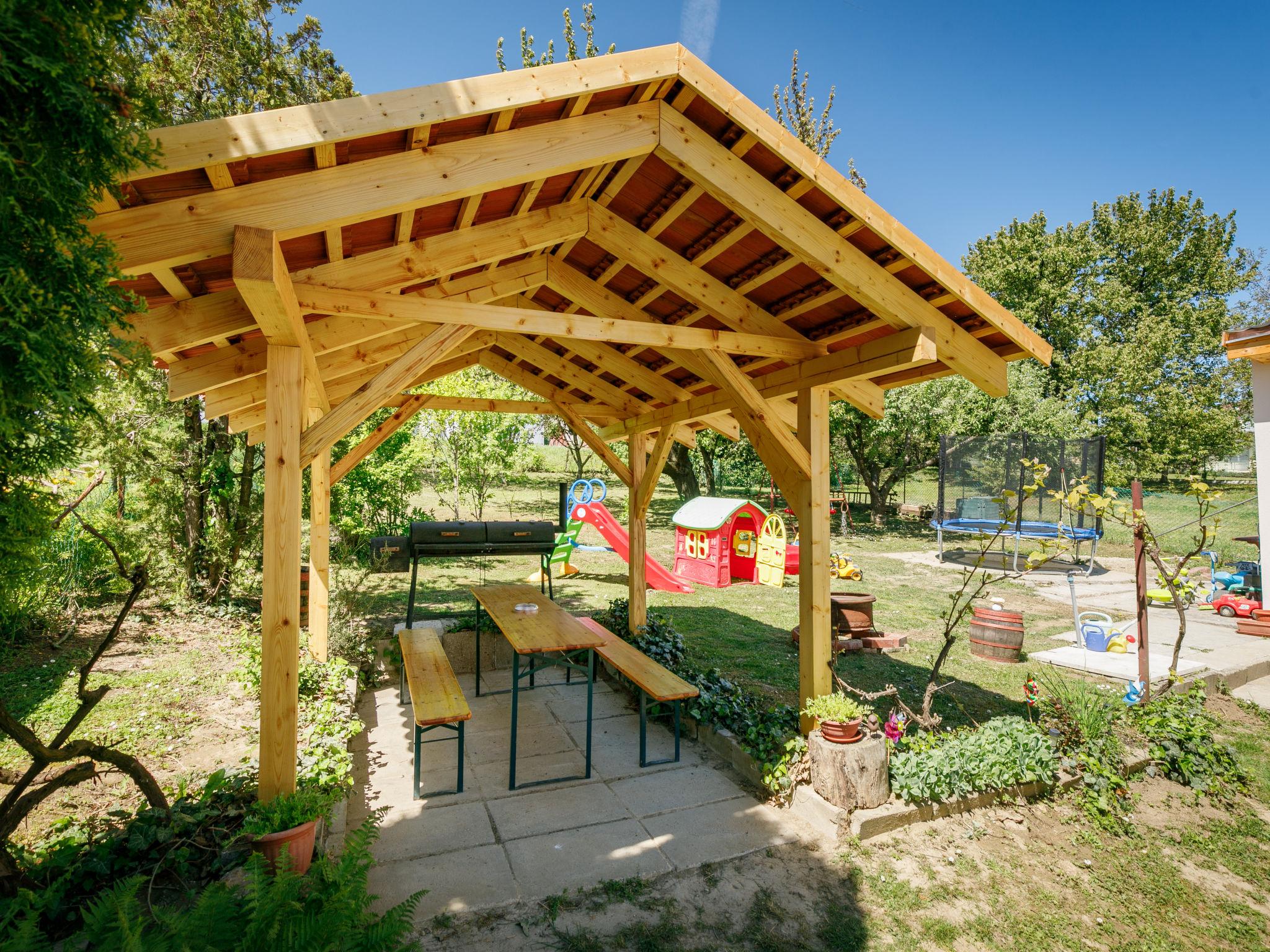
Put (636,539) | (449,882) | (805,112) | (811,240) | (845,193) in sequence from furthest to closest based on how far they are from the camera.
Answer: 1. (805,112)
2. (636,539)
3. (811,240)
4. (845,193)
5. (449,882)

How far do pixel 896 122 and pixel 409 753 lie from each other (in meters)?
16.2

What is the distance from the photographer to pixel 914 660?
26.2 feet

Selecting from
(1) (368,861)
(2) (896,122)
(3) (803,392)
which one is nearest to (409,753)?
(1) (368,861)

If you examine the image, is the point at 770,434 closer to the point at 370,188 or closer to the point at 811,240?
the point at 811,240

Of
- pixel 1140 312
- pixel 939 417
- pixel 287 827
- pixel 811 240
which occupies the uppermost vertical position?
pixel 1140 312

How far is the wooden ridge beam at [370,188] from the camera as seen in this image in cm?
269

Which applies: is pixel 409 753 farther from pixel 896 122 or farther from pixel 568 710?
pixel 896 122

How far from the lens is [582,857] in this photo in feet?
12.9

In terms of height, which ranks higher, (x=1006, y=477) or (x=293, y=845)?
(x=1006, y=477)

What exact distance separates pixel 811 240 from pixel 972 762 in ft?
12.6

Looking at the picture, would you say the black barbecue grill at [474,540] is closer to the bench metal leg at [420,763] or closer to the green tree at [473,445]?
the bench metal leg at [420,763]

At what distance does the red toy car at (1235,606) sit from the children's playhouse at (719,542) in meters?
7.85

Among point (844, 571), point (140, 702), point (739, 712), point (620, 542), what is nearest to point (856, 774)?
point (739, 712)

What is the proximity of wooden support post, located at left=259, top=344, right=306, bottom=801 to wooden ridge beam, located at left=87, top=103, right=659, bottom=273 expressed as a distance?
0.97 meters
